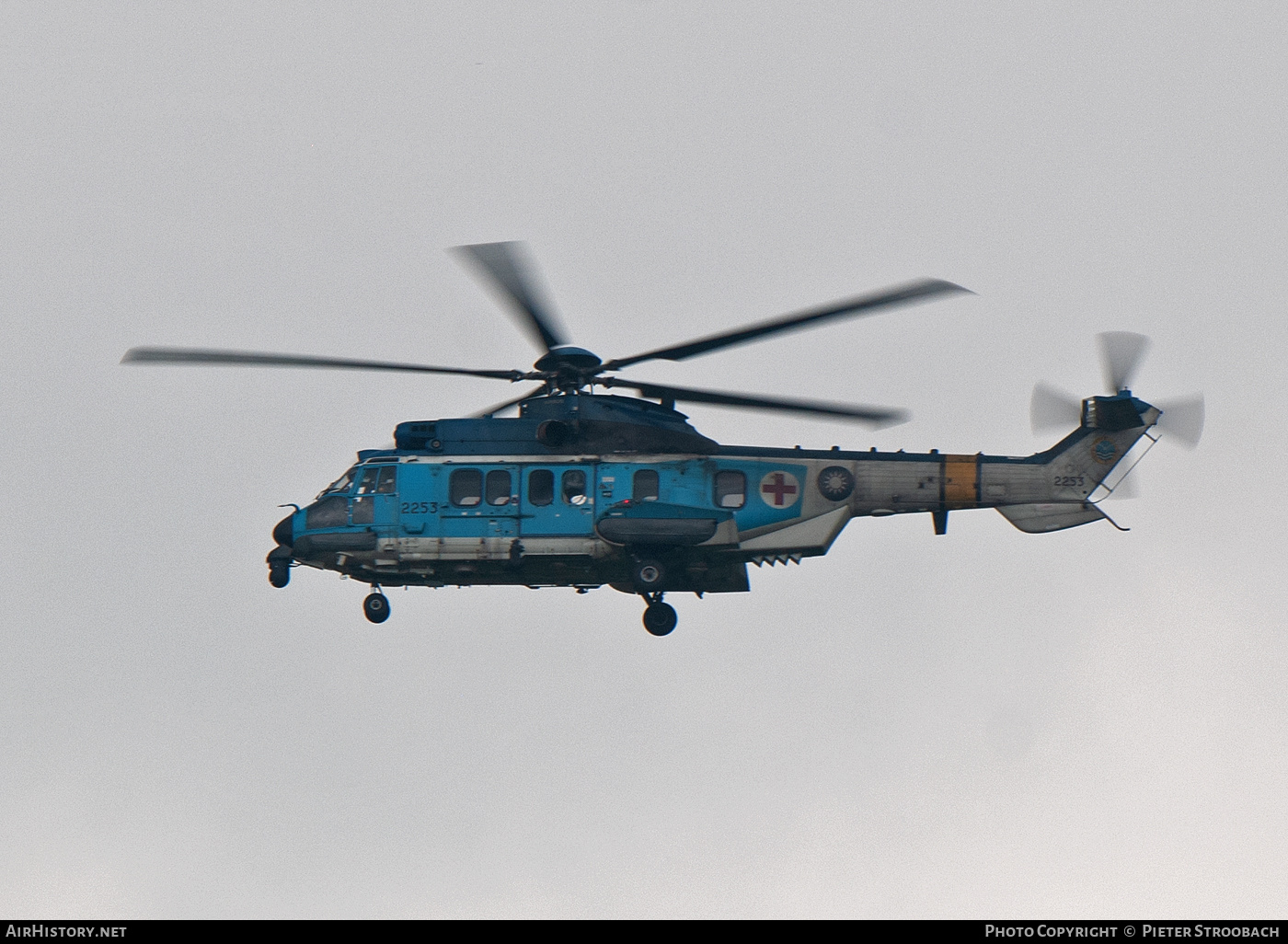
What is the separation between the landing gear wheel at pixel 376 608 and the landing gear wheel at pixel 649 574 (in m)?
4.77

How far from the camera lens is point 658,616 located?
38750 mm

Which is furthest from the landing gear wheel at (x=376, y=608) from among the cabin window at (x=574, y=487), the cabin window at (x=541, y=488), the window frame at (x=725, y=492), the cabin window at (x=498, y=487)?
the window frame at (x=725, y=492)

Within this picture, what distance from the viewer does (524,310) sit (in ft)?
122

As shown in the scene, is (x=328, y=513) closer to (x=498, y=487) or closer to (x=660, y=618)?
(x=498, y=487)

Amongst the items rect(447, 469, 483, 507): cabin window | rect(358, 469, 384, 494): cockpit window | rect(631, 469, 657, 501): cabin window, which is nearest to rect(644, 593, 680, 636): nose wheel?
rect(631, 469, 657, 501): cabin window

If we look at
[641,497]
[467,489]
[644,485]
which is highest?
[467,489]

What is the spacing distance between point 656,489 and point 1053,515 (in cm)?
708

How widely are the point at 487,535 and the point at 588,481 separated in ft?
6.76

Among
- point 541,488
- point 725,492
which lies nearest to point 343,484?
point 541,488

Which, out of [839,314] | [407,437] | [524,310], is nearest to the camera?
[839,314]

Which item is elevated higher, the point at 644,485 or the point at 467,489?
the point at 467,489
